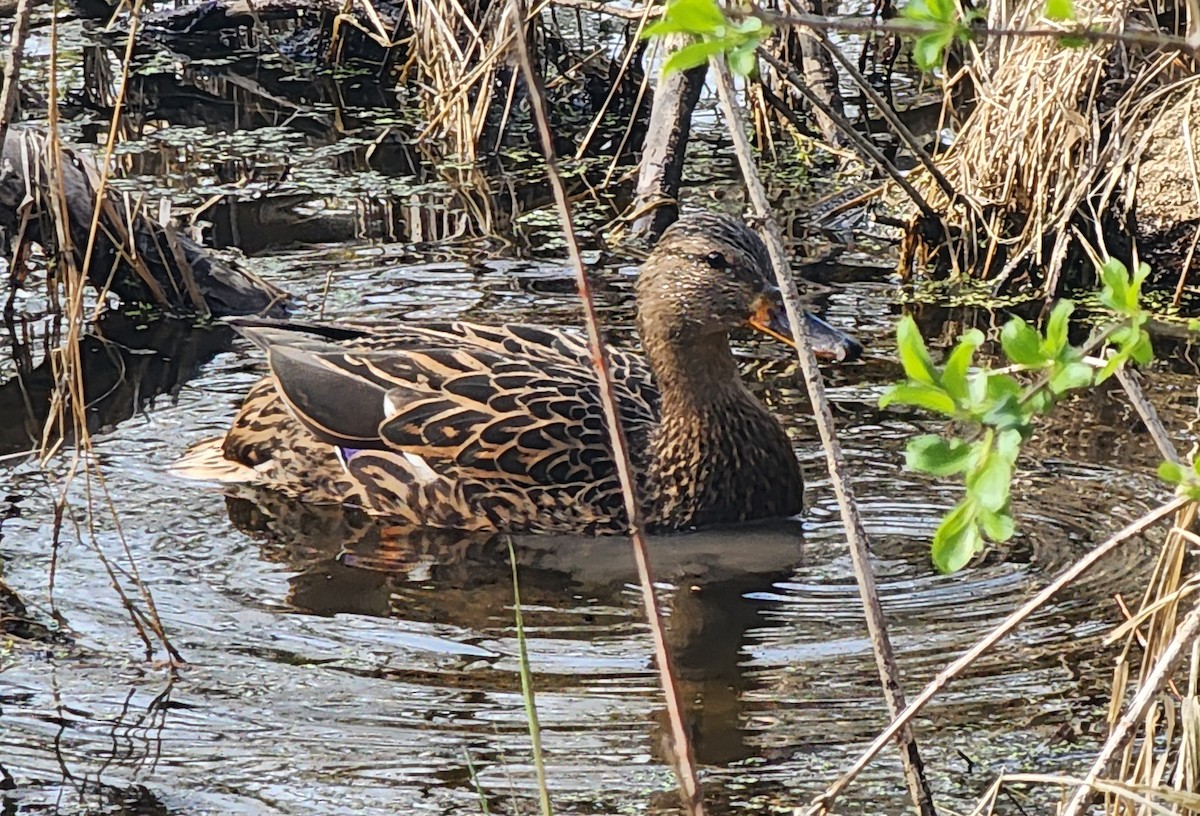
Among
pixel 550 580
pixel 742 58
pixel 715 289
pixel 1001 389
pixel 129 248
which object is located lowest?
pixel 550 580

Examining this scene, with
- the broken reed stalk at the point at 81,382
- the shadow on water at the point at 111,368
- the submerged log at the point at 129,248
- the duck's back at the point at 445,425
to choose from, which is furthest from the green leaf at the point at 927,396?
the submerged log at the point at 129,248

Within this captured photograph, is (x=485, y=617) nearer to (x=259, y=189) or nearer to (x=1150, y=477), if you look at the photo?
(x=1150, y=477)

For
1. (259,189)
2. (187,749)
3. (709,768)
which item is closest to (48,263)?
(259,189)

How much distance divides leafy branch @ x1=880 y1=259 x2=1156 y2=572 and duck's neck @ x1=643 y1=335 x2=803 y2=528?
11.7 ft

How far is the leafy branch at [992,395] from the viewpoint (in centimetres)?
245

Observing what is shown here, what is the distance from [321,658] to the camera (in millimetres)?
5066

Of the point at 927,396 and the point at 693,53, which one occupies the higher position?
the point at 693,53

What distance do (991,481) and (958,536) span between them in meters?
0.16

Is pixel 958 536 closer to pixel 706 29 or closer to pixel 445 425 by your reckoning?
pixel 706 29

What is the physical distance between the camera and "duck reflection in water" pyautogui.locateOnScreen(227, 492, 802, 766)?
16.9 ft

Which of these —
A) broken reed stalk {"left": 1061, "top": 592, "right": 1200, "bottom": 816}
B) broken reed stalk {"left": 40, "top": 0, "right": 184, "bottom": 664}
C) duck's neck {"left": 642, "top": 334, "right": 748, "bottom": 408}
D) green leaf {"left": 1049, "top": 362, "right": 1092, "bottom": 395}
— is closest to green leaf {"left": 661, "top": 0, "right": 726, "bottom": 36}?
green leaf {"left": 1049, "top": 362, "right": 1092, "bottom": 395}

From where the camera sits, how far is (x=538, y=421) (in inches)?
243

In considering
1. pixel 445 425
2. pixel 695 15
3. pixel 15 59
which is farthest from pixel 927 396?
pixel 445 425

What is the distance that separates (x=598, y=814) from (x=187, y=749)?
0.98m
